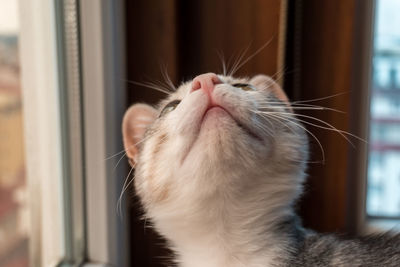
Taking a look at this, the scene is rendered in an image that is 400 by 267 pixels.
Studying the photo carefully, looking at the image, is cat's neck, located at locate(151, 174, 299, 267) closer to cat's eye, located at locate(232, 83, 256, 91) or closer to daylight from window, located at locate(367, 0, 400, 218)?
cat's eye, located at locate(232, 83, 256, 91)

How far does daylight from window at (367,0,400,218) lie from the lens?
Answer: 4.51ft

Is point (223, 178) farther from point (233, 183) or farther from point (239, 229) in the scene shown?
point (239, 229)

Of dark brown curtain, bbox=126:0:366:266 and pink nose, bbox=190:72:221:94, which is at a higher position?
dark brown curtain, bbox=126:0:366:266

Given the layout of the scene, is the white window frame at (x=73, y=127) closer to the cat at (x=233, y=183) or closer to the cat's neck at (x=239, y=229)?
the cat at (x=233, y=183)

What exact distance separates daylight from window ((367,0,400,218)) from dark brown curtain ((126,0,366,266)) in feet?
0.52

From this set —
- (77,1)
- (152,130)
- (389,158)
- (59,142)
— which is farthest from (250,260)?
(389,158)

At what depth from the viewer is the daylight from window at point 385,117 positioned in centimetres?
138

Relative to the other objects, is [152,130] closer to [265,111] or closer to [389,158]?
[265,111]

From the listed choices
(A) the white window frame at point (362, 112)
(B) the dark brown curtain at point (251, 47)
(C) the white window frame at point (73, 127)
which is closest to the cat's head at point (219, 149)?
(C) the white window frame at point (73, 127)

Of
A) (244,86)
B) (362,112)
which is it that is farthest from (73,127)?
(362,112)

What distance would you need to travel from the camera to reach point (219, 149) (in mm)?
709

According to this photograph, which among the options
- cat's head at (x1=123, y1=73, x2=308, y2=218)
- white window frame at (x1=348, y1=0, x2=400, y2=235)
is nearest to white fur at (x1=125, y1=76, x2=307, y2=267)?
cat's head at (x1=123, y1=73, x2=308, y2=218)

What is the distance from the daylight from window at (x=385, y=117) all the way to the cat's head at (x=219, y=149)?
639 millimetres

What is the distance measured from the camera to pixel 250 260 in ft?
2.64
